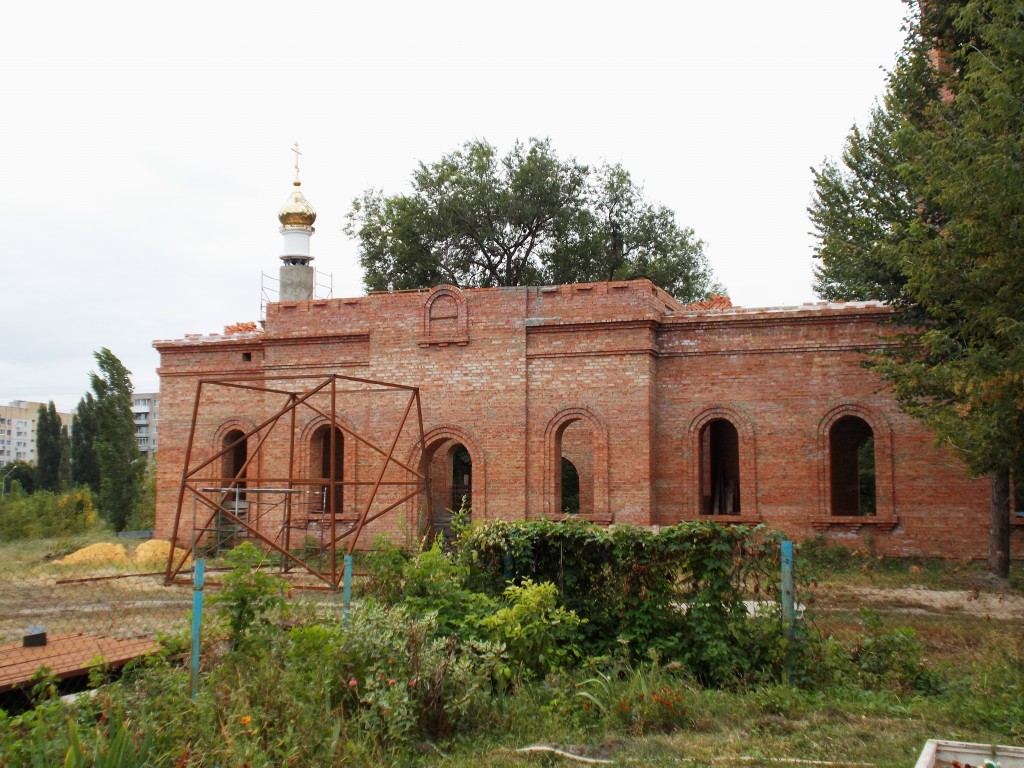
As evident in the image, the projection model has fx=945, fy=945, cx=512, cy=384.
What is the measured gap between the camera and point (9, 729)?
6.13 meters

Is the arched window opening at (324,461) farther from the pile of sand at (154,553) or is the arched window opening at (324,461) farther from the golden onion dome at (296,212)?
the golden onion dome at (296,212)

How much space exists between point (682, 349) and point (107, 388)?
18.1 meters

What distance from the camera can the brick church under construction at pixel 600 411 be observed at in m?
17.7

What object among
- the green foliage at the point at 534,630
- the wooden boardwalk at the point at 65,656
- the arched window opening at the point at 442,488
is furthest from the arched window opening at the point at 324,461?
the green foliage at the point at 534,630

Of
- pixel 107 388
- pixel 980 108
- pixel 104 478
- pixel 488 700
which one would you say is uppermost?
pixel 980 108

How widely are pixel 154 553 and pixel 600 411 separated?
10.3 m

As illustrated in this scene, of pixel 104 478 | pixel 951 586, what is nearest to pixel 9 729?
pixel 951 586

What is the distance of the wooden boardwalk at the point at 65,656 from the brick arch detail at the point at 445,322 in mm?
11434

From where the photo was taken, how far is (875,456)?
18016 mm

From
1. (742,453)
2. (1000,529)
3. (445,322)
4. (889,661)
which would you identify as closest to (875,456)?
(742,453)

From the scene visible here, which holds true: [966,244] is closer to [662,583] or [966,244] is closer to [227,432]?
[662,583]

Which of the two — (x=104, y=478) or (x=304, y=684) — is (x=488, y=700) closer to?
(x=304, y=684)

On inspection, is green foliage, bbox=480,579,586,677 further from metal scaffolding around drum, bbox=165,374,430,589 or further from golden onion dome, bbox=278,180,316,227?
golden onion dome, bbox=278,180,316,227

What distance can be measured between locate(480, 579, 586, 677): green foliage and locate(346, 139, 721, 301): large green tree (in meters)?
28.7
